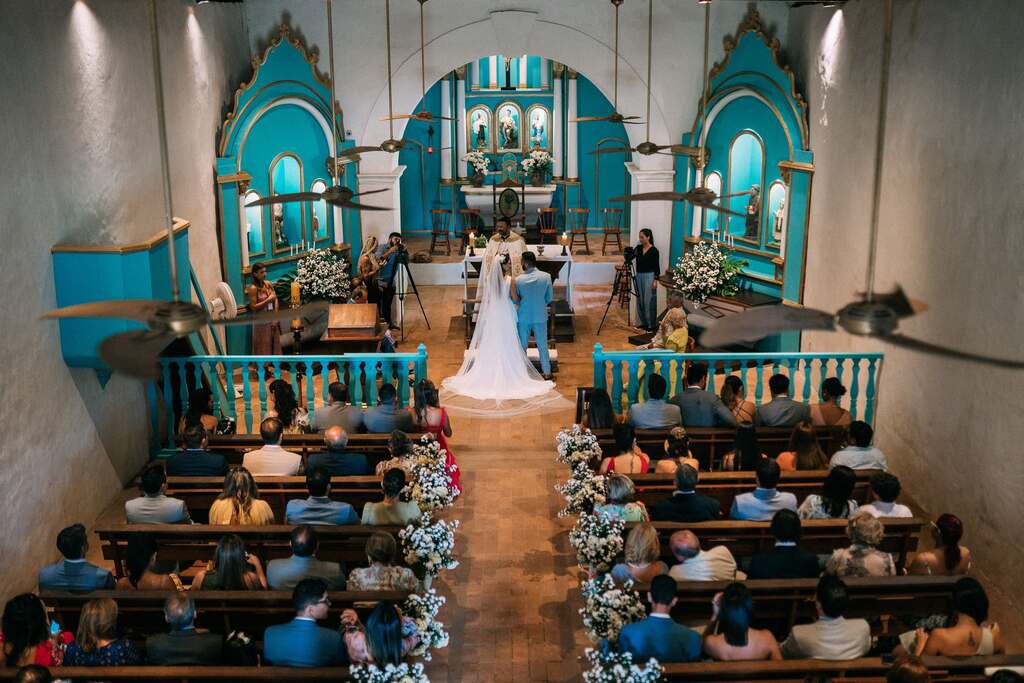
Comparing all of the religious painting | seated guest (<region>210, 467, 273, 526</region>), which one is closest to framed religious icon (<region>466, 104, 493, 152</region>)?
the religious painting

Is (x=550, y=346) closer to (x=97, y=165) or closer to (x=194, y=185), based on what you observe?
(x=194, y=185)

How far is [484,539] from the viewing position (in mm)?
8664

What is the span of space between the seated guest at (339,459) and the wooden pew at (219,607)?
6.40ft

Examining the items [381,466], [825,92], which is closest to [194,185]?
[381,466]

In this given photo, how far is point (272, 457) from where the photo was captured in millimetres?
7961

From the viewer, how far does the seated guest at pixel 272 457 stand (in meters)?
7.93

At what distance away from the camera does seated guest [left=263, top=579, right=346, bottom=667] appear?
17.8ft

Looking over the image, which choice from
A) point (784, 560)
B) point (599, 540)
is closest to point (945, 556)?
point (784, 560)

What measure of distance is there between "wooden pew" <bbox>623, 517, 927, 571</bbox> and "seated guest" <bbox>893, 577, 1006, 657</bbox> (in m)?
1.25

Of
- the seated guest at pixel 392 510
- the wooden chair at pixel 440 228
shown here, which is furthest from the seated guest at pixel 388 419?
the wooden chair at pixel 440 228

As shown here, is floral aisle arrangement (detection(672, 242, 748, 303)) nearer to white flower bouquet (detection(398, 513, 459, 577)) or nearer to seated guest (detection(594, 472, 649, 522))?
seated guest (detection(594, 472, 649, 522))

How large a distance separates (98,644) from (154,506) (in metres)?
1.73

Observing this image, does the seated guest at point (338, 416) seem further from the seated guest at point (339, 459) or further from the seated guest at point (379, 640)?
the seated guest at point (379, 640)

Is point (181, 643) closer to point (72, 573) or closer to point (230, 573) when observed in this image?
point (230, 573)
